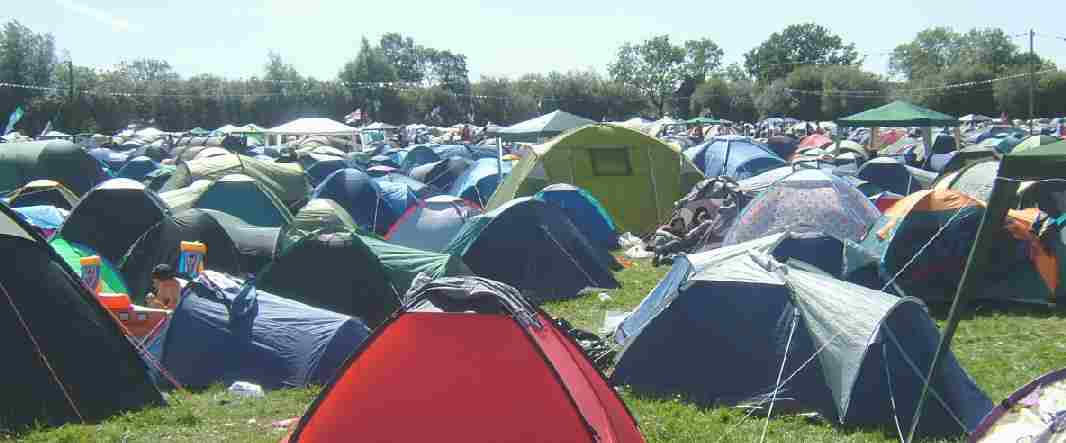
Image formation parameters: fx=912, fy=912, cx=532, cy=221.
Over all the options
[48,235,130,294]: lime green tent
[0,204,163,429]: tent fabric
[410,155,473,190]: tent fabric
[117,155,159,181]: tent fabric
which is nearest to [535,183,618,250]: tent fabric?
[48,235,130,294]: lime green tent

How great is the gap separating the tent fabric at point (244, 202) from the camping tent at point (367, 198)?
1.76 m

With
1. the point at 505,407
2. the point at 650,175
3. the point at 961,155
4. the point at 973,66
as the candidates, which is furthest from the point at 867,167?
the point at 973,66

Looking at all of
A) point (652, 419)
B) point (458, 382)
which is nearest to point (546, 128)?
point (652, 419)

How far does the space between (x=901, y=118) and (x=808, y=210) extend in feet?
34.7

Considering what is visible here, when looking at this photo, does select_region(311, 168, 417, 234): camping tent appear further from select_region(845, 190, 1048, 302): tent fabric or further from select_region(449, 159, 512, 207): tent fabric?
select_region(845, 190, 1048, 302): tent fabric

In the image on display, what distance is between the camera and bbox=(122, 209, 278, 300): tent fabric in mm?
10398

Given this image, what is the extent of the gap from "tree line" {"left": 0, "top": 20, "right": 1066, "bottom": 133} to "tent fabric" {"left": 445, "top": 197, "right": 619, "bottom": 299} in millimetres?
42785

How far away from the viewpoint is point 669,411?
21.2 feet

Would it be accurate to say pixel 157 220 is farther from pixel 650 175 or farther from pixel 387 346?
pixel 650 175

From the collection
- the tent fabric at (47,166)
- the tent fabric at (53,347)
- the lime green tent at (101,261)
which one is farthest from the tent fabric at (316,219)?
the tent fabric at (47,166)

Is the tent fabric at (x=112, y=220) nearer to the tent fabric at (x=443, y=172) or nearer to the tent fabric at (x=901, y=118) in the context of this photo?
the tent fabric at (x=443, y=172)

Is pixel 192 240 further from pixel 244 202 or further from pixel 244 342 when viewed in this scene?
pixel 244 202

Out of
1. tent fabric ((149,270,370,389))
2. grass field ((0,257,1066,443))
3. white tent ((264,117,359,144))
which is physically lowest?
grass field ((0,257,1066,443))

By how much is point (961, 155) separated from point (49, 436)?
16.3 metres
